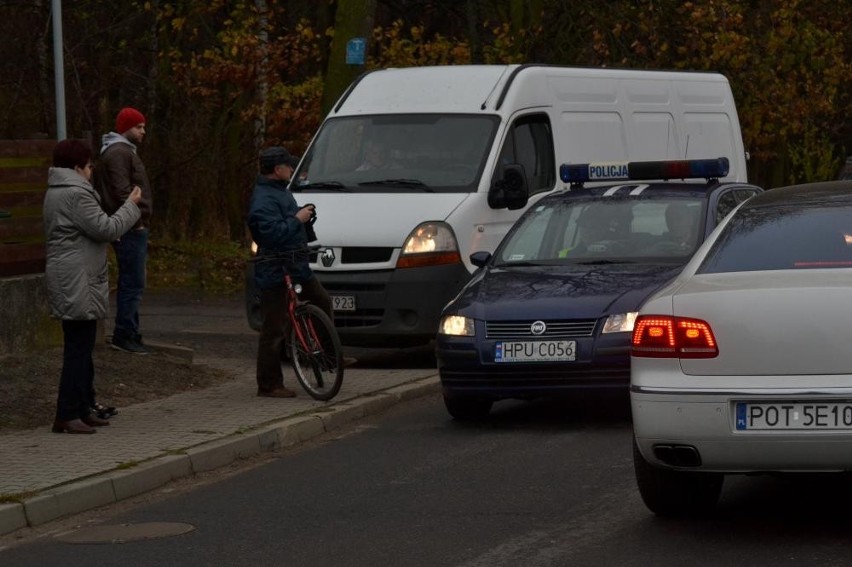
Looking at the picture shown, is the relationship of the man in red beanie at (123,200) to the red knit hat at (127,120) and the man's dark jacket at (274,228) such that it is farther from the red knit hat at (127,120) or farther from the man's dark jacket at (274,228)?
the man's dark jacket at (274,228)

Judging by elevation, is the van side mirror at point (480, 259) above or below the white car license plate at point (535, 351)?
above

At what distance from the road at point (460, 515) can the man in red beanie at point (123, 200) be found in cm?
378

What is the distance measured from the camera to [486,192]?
51.1 ft

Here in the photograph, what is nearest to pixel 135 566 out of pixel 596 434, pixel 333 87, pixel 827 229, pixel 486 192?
pixel 827 229

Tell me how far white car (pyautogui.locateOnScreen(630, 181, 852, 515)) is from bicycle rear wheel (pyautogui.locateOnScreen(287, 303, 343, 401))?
5.18 m

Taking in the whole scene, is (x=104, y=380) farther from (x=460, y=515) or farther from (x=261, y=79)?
(x=261, y=79)

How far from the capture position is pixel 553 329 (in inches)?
457

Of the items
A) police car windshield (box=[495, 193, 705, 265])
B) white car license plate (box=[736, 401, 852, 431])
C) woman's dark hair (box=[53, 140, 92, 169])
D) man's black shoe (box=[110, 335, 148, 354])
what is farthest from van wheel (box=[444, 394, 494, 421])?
white car license plate (box=[736, 401, 852, 431])

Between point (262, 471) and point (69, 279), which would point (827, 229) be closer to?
point (262, 471)

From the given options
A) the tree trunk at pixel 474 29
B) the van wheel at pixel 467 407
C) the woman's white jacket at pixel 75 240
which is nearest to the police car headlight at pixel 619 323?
the van wheel at pixel 467 407

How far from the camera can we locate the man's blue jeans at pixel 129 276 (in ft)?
48.5

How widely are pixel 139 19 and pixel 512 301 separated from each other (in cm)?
2099

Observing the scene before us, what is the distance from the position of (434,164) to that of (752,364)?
865 centimetres

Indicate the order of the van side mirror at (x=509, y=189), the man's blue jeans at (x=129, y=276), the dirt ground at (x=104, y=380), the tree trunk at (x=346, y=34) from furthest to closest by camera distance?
the tree trunk at (x=346, y=34)
the van side mirror at (x=509, y=189)
the man's blue jeans at (x=129, y=276)
the dirt ground at (x=104, y=380)
